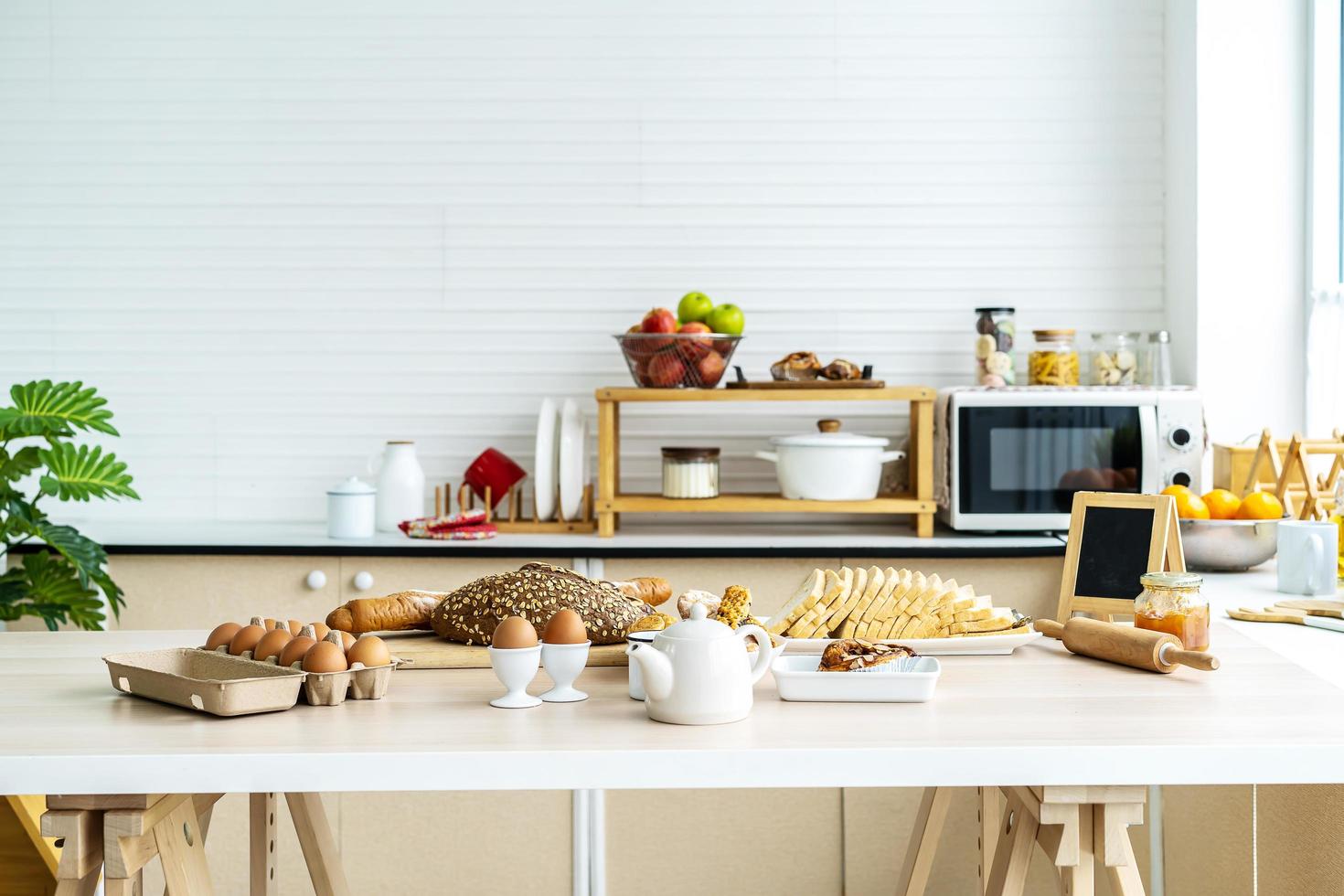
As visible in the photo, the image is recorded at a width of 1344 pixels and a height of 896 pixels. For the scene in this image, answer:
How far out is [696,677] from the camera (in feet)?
4.68

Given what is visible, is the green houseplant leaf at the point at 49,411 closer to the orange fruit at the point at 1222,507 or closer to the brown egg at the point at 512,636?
the brown egg at the point at 512,636

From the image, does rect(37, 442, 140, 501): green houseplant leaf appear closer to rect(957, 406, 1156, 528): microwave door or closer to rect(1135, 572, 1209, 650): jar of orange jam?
rect(957, 406, 1156, 528): microwave door

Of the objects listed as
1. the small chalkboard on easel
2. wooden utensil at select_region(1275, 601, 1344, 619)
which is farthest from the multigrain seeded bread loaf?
wooden utensil at select_region(1275, 601, 1344, 619)

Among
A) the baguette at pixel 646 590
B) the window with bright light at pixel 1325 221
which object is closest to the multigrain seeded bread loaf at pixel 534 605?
the baguette at pixel 646 590

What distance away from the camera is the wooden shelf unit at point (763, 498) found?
3.21 meters

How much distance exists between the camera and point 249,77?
365cm

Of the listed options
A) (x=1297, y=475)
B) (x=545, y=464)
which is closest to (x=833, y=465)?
(x=545, y=464)

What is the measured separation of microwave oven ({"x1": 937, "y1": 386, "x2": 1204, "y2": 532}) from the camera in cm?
313

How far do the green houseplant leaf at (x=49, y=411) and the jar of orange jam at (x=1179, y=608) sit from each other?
7.65 feet

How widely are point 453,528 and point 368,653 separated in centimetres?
167

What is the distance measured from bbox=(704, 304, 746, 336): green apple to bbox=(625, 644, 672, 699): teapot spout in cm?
191

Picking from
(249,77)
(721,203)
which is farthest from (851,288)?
(249,77)

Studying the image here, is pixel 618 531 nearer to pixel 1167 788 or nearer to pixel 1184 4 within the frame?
pixel 1167 788

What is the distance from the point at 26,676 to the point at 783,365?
207 centimetres
